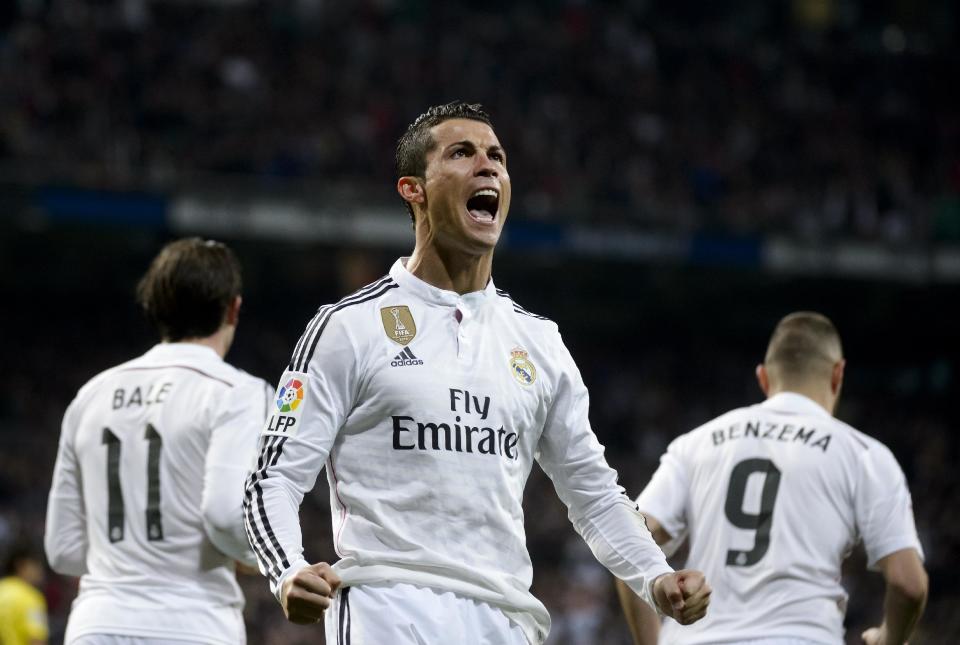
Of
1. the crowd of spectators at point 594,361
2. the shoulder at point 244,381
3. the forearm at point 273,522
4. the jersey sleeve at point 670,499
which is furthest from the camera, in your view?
the crowd of spectators at point 594,361

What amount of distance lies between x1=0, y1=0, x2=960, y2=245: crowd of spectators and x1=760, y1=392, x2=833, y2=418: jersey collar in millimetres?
13173

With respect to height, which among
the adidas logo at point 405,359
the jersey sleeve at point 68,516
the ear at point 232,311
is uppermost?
the ear at point 232,311

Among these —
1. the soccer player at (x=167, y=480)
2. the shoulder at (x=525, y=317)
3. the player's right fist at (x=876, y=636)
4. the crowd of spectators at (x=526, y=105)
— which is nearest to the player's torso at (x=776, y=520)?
the player's right fist at (x=876, y=636)

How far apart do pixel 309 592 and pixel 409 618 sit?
0.42 meters

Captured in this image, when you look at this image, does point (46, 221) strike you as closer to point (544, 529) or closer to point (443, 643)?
point (544, 529)

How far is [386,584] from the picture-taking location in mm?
3330

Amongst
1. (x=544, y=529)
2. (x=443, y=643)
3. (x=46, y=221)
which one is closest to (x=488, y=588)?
(x=443, y=643)

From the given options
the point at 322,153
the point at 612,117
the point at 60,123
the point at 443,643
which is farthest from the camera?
the point at 612,117

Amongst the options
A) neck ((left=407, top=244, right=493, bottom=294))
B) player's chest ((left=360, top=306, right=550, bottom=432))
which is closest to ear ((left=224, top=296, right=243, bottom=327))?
neck ((left=407, top=244, right=493, bottom=294))

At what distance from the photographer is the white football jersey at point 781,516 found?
15.8 ft

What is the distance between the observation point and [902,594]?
4723 millimetres

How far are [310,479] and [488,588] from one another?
1.66 ft

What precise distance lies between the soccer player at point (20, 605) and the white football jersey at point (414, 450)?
4.89 metres

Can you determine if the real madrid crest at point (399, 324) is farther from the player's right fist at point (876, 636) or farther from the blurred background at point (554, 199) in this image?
the blurred background at point (554, 199)
